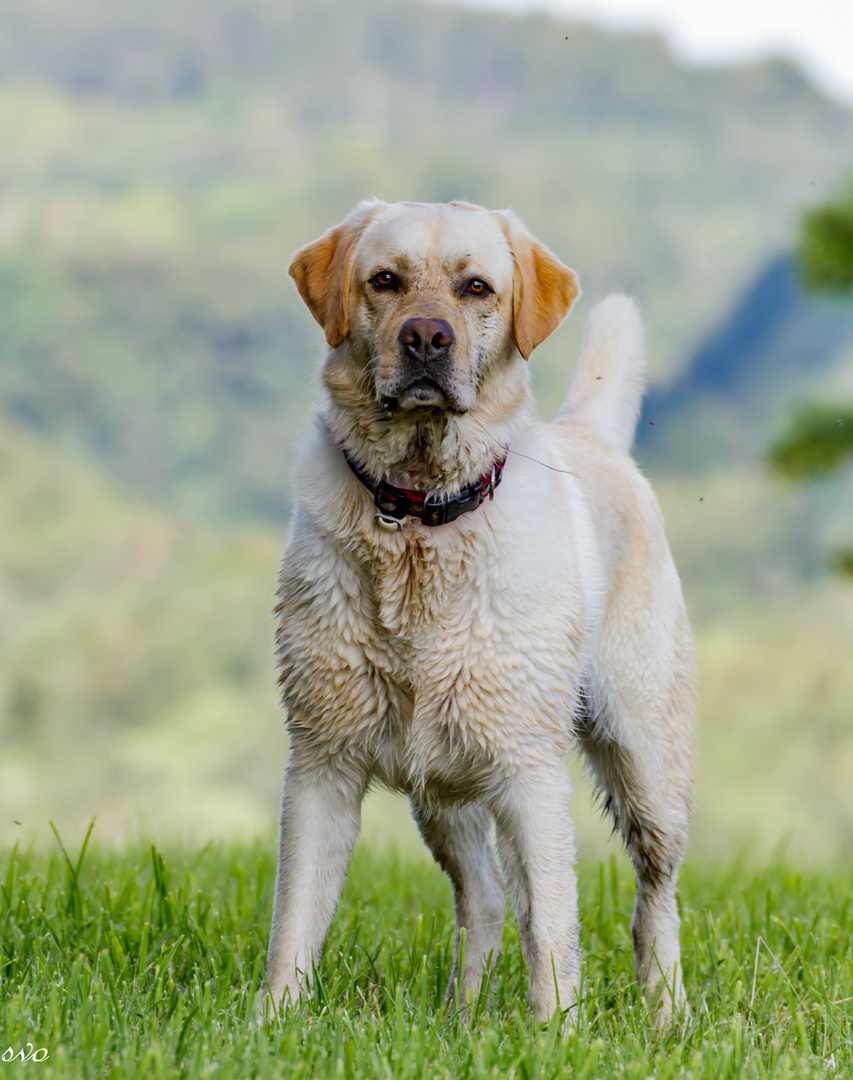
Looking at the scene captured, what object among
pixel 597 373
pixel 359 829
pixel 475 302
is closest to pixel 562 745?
pixel 359 829

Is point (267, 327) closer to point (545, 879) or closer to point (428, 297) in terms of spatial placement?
point (428, 297)

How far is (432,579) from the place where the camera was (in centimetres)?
Result: 294

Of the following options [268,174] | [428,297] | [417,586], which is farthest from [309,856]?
[268,174]

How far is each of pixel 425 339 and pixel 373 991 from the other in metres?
1.70

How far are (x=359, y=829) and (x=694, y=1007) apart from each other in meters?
0.99

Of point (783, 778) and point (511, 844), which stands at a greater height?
point (783, 778)

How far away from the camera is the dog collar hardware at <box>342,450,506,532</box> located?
2988 millimetres

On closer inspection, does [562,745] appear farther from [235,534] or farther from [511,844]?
[235,534]

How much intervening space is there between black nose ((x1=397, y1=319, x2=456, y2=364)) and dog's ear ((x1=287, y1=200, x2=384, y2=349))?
10.5 inches

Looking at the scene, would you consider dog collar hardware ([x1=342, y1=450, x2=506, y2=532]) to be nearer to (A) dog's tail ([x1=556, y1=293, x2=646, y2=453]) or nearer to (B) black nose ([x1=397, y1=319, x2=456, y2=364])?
(B) black nose ([x1=397, y1=319, x2=456, y2=364])

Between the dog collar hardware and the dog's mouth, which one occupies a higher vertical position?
the dog's mouth

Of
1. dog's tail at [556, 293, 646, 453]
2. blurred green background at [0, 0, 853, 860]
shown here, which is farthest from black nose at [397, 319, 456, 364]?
blurred green background at [0, 0, 853, 860]

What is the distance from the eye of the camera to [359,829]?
308 centimetres

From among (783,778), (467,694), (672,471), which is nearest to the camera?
(467,694)
